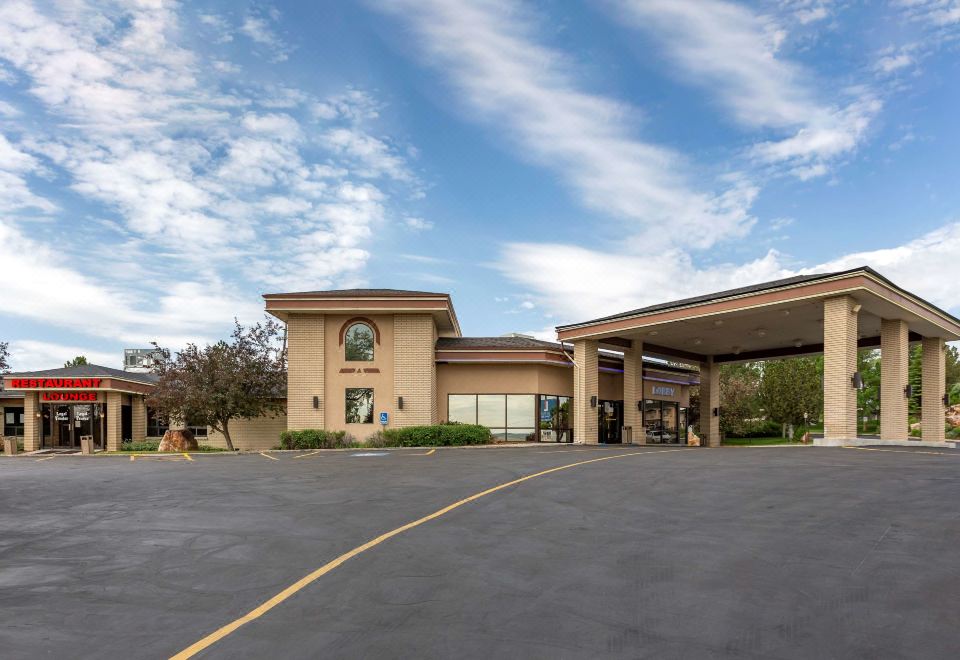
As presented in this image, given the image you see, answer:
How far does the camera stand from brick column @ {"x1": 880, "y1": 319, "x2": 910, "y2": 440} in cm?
2531

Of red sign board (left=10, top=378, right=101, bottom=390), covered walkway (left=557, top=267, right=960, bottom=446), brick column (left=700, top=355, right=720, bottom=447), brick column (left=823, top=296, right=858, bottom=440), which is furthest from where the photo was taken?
brick column (left=700, top=355, right=720, bottom=447)

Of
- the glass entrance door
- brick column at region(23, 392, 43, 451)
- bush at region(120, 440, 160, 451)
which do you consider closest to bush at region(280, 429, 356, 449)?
bush at region(120, 440, 160, 451)

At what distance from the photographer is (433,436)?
29.6 m

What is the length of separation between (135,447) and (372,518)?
3021 centimetres

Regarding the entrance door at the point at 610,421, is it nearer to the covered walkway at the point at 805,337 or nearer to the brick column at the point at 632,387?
the brick column at the point at 632,387

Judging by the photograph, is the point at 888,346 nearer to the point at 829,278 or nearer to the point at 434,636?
the point at 829,278

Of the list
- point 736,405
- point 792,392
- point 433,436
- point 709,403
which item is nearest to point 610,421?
point 709,403

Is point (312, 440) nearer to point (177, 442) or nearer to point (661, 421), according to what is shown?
point (177, 442)

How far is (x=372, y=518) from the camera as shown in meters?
10.9

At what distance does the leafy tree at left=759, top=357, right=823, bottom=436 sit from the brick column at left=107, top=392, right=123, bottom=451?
151 feet

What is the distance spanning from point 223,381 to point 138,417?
1388cm

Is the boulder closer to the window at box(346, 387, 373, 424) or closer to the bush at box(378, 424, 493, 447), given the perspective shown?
the window at box(346, 387, 373, 424)

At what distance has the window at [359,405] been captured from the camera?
3142 cm

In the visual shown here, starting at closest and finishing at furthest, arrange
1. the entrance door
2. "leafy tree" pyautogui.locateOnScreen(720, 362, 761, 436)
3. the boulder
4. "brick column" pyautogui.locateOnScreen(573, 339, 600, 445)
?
"brick column" pyautogui.locateOnScreen(573, 339, 600, 445) < the boulder < the entrance door < "leafy tree" pyautogui.locateOnScreen(720, 362, 761, 436)
